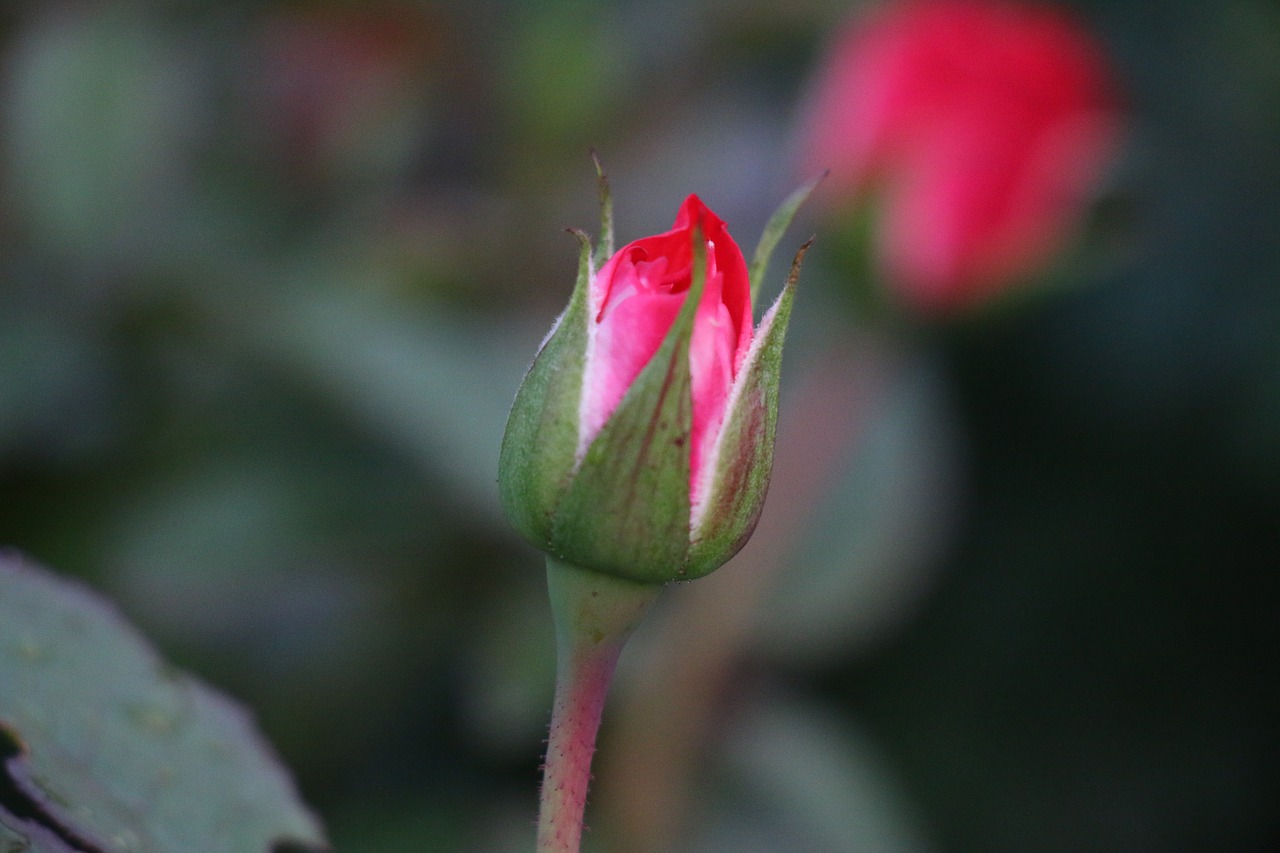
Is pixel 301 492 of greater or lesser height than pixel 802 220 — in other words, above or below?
below

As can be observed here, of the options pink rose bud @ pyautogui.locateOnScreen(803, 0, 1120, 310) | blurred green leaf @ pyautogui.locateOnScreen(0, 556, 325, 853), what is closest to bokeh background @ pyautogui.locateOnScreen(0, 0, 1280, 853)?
pink rose bud @ pyautogui.locateOnScreen(803, 0, 1120, 310)

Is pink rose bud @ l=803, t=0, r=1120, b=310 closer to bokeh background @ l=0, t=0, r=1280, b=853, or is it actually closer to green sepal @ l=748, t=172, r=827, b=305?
bokeh background @ l=0, t=0, r=1280, b=853

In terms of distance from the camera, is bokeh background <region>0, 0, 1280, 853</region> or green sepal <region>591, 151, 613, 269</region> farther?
bokeh background <region>0, 0, 1280, 853</region>

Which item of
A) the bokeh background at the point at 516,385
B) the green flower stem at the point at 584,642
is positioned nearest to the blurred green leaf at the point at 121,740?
the green flower stem at the point at 584,642

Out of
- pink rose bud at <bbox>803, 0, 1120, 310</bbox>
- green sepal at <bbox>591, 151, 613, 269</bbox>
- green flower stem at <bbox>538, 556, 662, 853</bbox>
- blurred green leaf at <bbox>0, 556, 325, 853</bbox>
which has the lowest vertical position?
blurred green leaf at <bbox>0, 556, 325, 853</bbox>

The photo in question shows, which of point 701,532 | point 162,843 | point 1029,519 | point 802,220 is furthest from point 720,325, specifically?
point 1029,519

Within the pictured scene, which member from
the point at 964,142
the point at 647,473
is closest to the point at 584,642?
the point at 647,473

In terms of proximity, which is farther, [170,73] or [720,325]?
[170,73]

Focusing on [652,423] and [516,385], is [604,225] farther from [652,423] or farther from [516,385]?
[516,385]

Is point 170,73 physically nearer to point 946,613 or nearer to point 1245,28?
point 946,613
